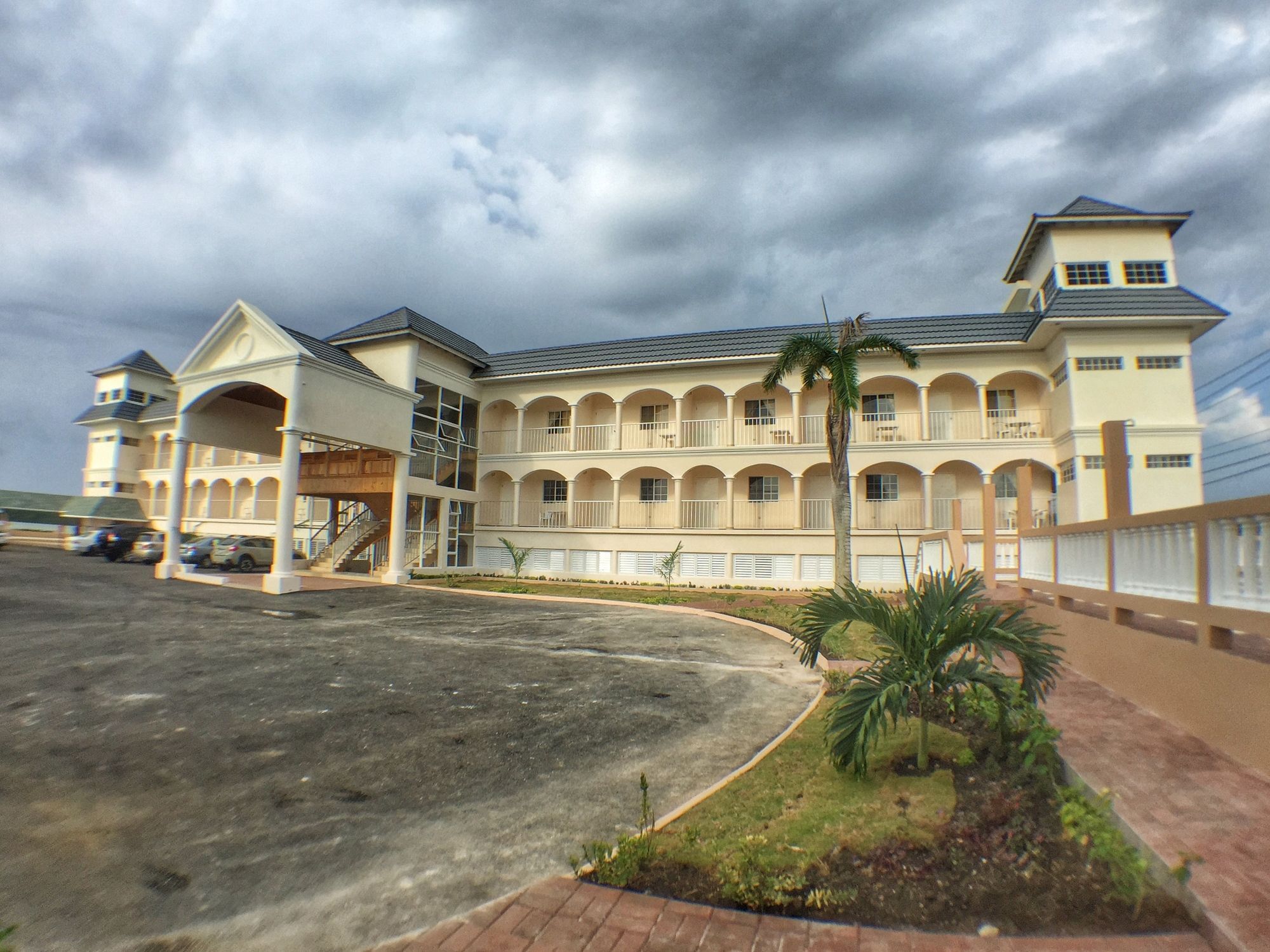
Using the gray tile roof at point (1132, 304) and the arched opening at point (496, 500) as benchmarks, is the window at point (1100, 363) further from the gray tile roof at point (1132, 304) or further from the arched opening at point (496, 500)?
the arched opening at point (496, 500)

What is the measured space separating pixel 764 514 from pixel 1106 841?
21.3m

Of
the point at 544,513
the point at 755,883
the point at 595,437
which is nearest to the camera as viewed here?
the point at 755,883

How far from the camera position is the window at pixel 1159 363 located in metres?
19.8

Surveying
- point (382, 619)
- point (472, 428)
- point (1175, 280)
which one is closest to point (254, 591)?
point (382, 619)

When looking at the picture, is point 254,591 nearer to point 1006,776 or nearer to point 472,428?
point 472,428

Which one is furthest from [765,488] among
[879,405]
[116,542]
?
[116,542]

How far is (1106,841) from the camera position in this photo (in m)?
3.08

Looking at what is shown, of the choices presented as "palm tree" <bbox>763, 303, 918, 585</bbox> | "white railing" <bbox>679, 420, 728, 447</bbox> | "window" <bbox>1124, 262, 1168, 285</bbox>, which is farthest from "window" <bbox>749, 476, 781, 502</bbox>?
"window" <bbox>1124, 262, 1168, 285</bbox>

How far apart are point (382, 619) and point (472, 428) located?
15.3 m

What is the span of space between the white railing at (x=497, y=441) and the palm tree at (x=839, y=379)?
13.8 meters

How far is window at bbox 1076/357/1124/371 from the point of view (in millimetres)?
19828

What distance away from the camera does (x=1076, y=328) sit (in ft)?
65.4

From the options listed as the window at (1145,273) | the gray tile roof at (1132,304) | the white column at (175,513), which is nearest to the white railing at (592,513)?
the white column at (175,513)

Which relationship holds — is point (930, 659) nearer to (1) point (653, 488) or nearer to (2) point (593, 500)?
(1) point (653, 488)
